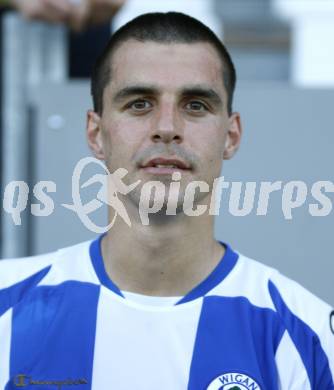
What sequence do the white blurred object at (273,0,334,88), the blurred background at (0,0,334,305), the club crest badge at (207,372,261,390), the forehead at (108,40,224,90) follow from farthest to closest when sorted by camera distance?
the white blurred object at (273,0,334,88)
the blurred background at (0,0,334,305)
the forehead at (108,40,224,90)
the club crest badge at (207,372,261,390)

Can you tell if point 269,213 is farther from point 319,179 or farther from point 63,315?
point 63,315

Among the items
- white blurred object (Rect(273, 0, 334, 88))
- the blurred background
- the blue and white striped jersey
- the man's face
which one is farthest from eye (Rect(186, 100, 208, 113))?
white blurred object (Rect(273, 0, 334, 88))

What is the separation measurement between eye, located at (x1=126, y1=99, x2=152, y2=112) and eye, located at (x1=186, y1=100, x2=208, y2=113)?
4.2 inches

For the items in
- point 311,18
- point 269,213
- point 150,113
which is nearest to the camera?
point 150,113

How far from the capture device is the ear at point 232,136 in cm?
240

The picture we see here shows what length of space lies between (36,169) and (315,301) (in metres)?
1.40

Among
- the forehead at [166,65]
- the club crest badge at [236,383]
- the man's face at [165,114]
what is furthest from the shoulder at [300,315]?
the forehead at [166,65]

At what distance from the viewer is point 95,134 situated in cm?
240

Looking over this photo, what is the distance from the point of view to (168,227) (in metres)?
2.22

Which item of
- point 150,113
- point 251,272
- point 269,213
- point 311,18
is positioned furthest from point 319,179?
point 311,18

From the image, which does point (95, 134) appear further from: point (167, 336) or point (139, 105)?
point (167, 336)

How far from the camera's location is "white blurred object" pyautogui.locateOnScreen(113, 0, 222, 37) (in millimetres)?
8172

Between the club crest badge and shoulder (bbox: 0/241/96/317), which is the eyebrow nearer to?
shoulder (bbox: 0/241/96/317)

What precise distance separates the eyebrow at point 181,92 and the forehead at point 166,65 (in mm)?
15
